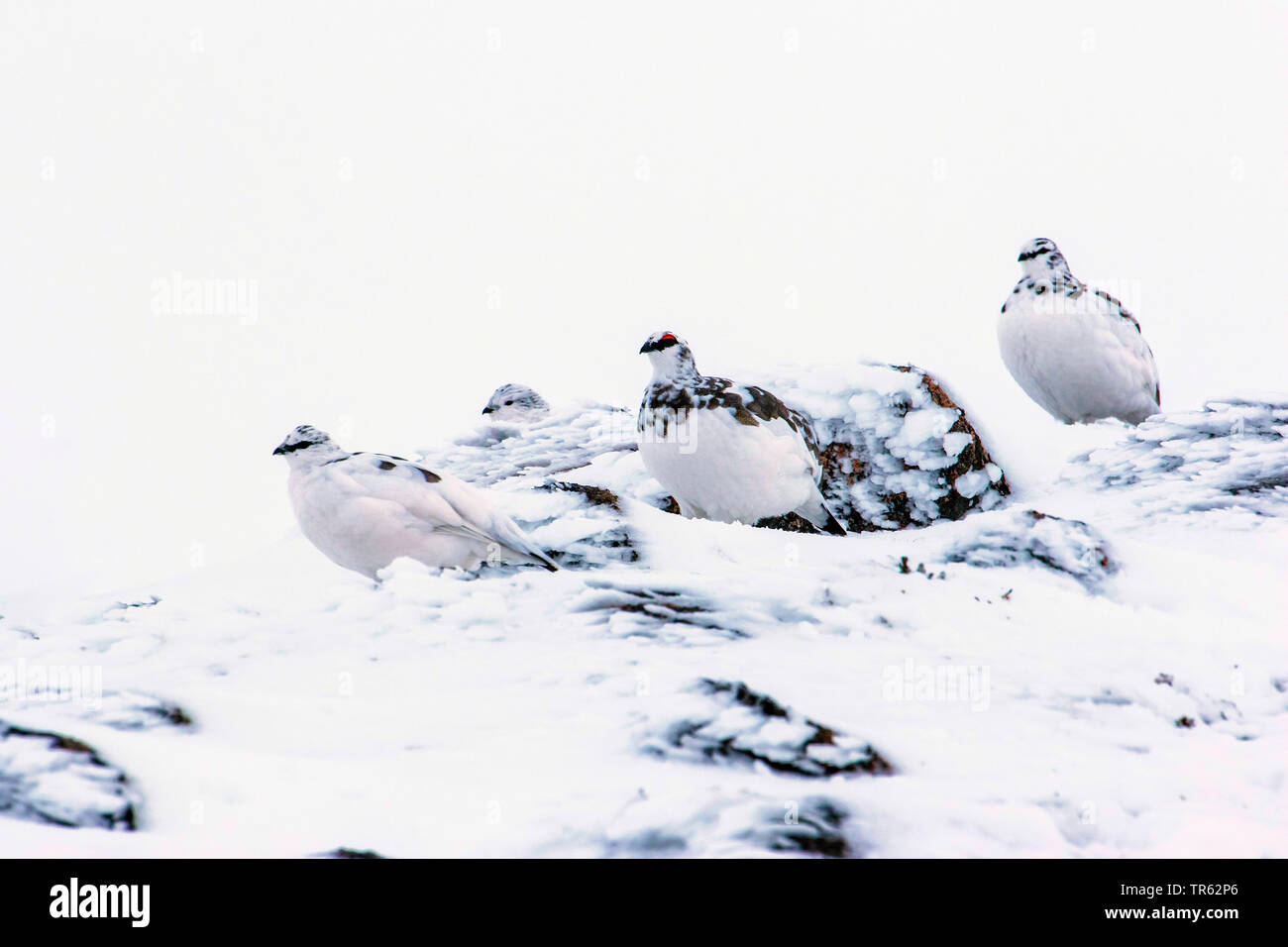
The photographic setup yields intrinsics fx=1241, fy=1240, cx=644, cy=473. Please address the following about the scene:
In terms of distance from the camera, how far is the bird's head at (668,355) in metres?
7.21

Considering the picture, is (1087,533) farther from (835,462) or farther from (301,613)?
(301,613)

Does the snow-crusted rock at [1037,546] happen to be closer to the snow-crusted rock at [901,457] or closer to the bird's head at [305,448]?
the snow-crusted rock at [901,457]

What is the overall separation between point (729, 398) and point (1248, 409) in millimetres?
4382

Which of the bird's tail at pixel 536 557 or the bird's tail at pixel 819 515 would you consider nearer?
the bird's tail at pixel 536 557

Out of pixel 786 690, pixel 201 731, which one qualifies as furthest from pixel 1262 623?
pixel 201 731

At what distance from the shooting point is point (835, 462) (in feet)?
29.7

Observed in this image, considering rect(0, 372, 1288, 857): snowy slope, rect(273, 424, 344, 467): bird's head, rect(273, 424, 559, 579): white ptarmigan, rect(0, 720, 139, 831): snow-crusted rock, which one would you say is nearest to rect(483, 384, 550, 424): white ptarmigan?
rect(0, 372, 1288, 857): snowy slope

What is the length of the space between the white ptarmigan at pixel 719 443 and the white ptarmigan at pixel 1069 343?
259 cm

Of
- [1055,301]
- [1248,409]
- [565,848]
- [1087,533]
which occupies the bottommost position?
[565,848]
